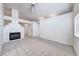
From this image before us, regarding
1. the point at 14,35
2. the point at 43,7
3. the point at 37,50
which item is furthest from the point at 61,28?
the point at 14,35

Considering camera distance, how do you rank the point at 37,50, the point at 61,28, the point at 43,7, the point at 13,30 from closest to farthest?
1. the point at 37,50
2. the point at 43,7
3. the point at 61,28
4. the point at 13,30

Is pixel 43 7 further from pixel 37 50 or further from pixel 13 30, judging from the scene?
pixel 13 30

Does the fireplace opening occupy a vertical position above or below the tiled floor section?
above

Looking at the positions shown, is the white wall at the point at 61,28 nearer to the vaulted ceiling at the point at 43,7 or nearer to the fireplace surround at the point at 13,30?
the vaulted ceiling at the point at 43,7

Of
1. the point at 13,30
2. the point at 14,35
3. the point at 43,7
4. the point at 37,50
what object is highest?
the point at 43,7

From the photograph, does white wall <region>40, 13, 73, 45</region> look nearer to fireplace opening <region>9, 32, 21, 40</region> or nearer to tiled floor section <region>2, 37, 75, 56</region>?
tiled floor section <region>2, 37, 75, 56</region>

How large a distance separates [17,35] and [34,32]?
3333 mm

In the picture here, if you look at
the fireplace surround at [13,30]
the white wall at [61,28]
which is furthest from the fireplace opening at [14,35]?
the white wall at [61,28]

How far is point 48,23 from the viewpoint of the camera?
20.7 ft

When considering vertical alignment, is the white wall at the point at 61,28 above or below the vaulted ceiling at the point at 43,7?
below

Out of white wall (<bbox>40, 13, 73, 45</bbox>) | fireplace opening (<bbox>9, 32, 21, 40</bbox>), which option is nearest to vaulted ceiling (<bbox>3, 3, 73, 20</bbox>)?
white wall (<bbox>40, 13, 73, 45</bbox>)

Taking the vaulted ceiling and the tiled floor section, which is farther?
the vaulted ceiling

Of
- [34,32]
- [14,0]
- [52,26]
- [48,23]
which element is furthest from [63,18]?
[34,32]

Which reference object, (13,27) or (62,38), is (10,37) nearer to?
(13,27)
